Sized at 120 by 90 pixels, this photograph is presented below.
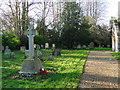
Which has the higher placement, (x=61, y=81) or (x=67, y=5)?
(x=67, y=5)

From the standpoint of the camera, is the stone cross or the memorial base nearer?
the memorial base

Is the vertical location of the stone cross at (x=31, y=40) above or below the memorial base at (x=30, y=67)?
above

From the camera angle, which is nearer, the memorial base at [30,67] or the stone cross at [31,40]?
the memorial base at [30,67]

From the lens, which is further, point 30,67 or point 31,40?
point 31,40

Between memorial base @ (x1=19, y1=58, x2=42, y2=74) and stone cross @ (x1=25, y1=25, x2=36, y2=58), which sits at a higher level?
stone cross @ (x1=25, y1=25, x2=36, y2=58)

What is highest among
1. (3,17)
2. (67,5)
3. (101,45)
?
(67,5)

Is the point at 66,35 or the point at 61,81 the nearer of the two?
the point at 61,81

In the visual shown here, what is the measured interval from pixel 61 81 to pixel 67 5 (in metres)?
26.4

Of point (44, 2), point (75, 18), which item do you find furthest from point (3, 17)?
point (75, 18)

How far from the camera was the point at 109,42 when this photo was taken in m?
39.1

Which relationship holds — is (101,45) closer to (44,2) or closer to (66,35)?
(66,35)

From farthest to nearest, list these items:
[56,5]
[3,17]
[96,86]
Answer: [56,5] → [3,17] → [96,86]

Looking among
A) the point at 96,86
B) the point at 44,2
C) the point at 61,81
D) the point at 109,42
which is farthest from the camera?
the point at 109,42

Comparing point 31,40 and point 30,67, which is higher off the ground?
point 31,40
